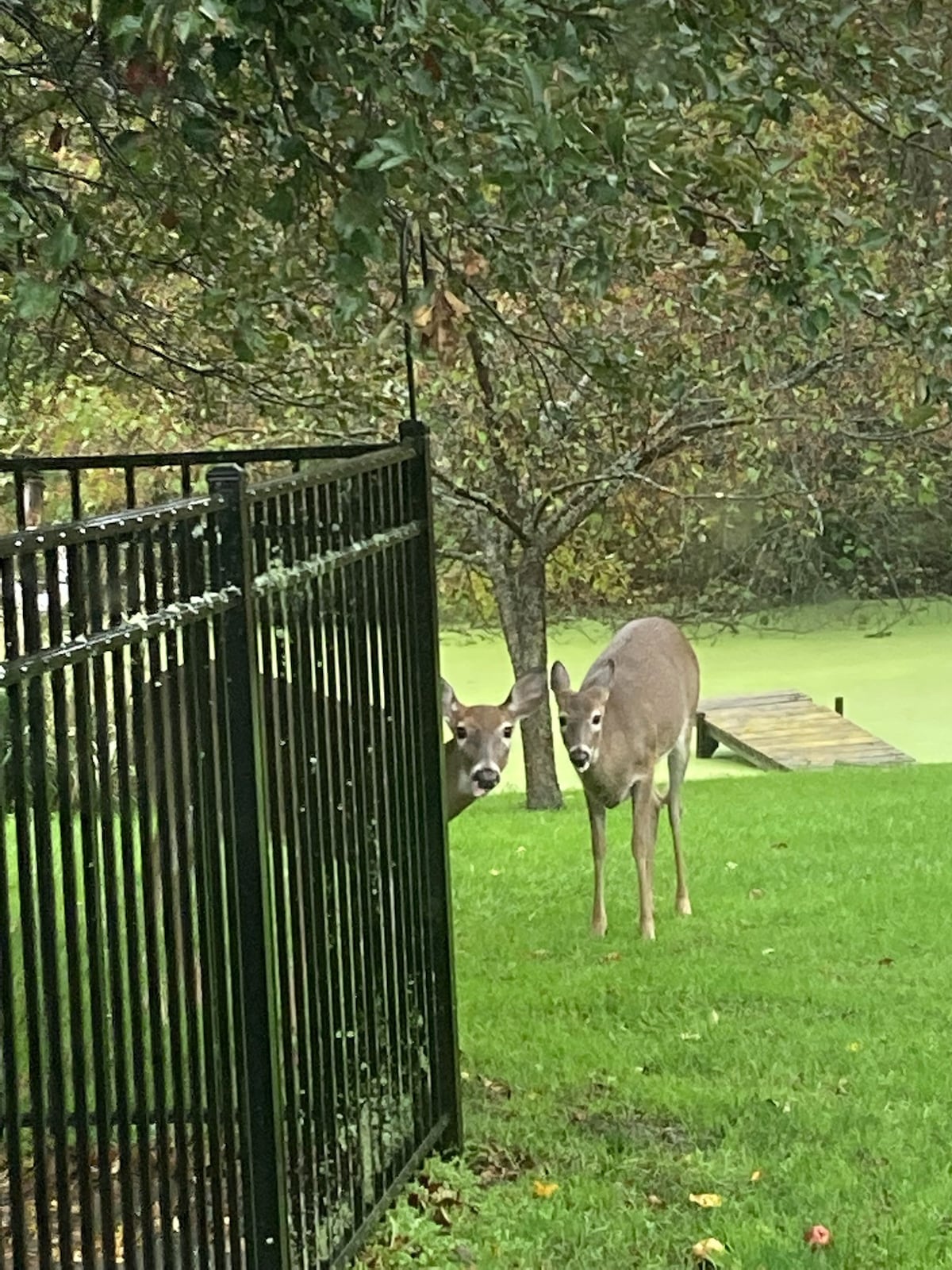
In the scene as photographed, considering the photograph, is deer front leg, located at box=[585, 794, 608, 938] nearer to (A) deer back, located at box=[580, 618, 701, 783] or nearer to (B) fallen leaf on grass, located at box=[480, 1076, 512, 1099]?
(A) deer back, located at box=[580, 618, 701, 783]

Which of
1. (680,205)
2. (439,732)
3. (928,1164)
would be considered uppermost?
(680,205)

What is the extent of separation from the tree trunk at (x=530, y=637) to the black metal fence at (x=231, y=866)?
714 centimetres

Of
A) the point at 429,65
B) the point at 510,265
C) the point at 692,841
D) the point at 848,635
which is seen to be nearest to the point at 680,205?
the point at 429,65

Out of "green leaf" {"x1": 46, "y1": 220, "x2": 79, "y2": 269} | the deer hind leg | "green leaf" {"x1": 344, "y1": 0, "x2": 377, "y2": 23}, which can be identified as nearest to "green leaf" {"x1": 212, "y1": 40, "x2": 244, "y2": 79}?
"green leaf" {"x1": 344, "y1": 0, "x2": 377, "y2": 23}

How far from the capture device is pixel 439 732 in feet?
17.3

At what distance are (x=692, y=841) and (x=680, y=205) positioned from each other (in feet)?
20.7

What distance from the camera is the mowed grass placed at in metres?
4.75

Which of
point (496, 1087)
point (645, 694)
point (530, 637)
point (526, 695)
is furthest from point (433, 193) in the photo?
point (530, 637)

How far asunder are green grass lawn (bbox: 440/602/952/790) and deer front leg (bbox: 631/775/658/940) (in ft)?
19.3

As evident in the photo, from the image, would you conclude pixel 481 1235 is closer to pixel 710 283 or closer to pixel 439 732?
pixel 439 732

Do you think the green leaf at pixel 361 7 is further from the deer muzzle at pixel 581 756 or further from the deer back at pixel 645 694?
the deer back at pixel 645 694

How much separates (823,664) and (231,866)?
49.0ft

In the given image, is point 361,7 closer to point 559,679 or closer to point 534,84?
point 534,84

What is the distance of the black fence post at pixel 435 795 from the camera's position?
16.9 ft
